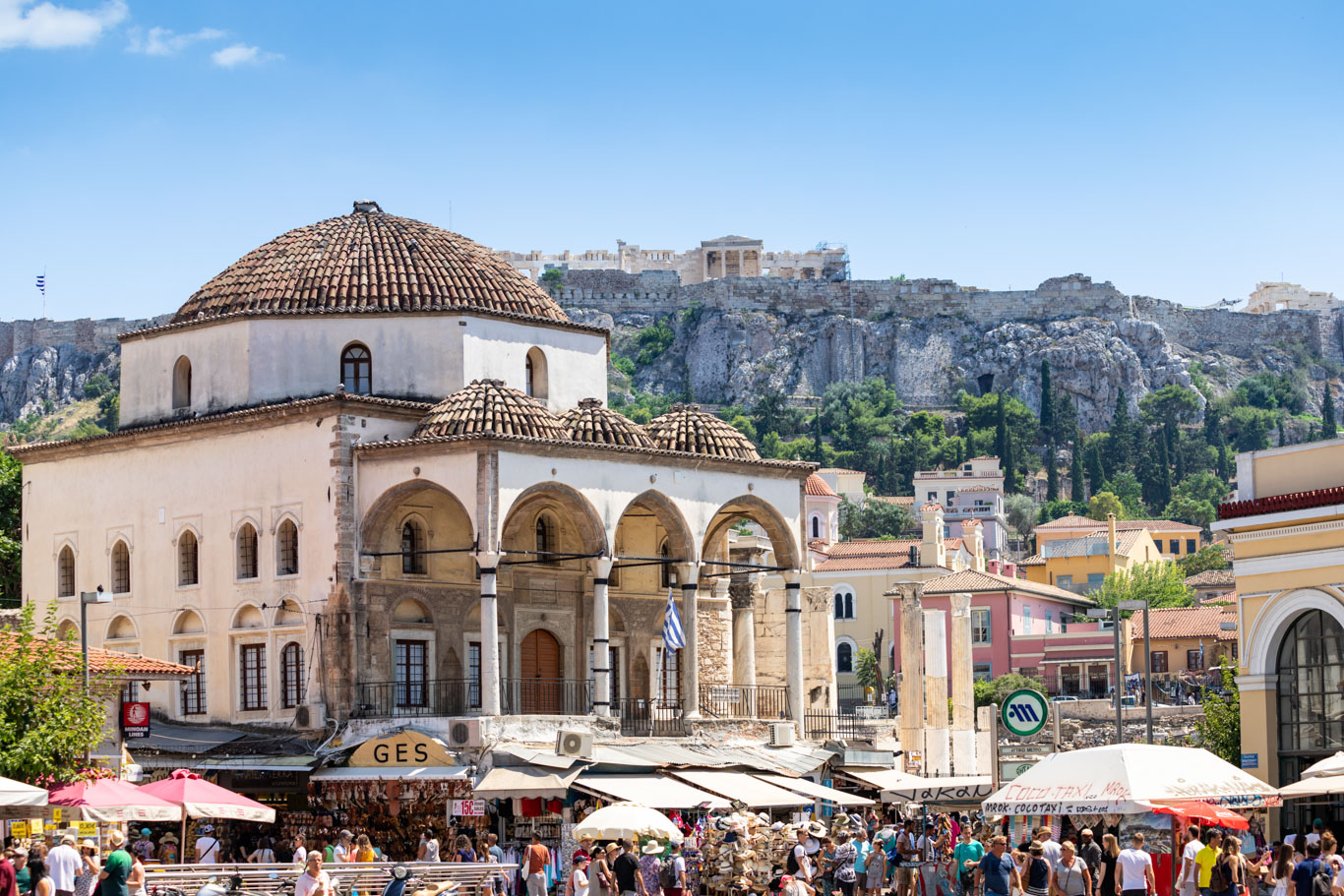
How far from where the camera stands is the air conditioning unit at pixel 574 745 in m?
38.3

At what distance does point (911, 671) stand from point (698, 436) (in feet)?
27.9

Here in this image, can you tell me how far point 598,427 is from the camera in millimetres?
42188

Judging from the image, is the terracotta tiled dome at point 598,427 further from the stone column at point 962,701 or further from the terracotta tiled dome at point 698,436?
the stone column at point 962,701

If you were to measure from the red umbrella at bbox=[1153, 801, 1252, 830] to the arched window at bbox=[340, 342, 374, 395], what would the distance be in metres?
21.9

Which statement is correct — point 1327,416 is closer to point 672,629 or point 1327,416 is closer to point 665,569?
point 665,569

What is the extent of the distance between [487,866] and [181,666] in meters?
12.1

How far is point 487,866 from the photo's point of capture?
2806cm

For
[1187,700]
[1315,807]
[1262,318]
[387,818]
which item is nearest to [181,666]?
[387,818]

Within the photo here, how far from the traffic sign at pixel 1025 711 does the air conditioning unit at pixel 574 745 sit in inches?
475

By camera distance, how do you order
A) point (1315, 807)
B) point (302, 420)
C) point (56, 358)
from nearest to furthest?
point (1315, 807)
point (302, 420)
point (56, 358)

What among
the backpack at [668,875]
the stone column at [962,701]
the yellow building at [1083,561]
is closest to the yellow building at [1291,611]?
the backpack at [668,875]

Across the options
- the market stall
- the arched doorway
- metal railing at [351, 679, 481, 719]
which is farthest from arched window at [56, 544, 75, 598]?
the market stall

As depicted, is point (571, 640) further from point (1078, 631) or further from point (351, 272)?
point (1078, 631)

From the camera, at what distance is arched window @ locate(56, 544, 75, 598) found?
45188 mm
